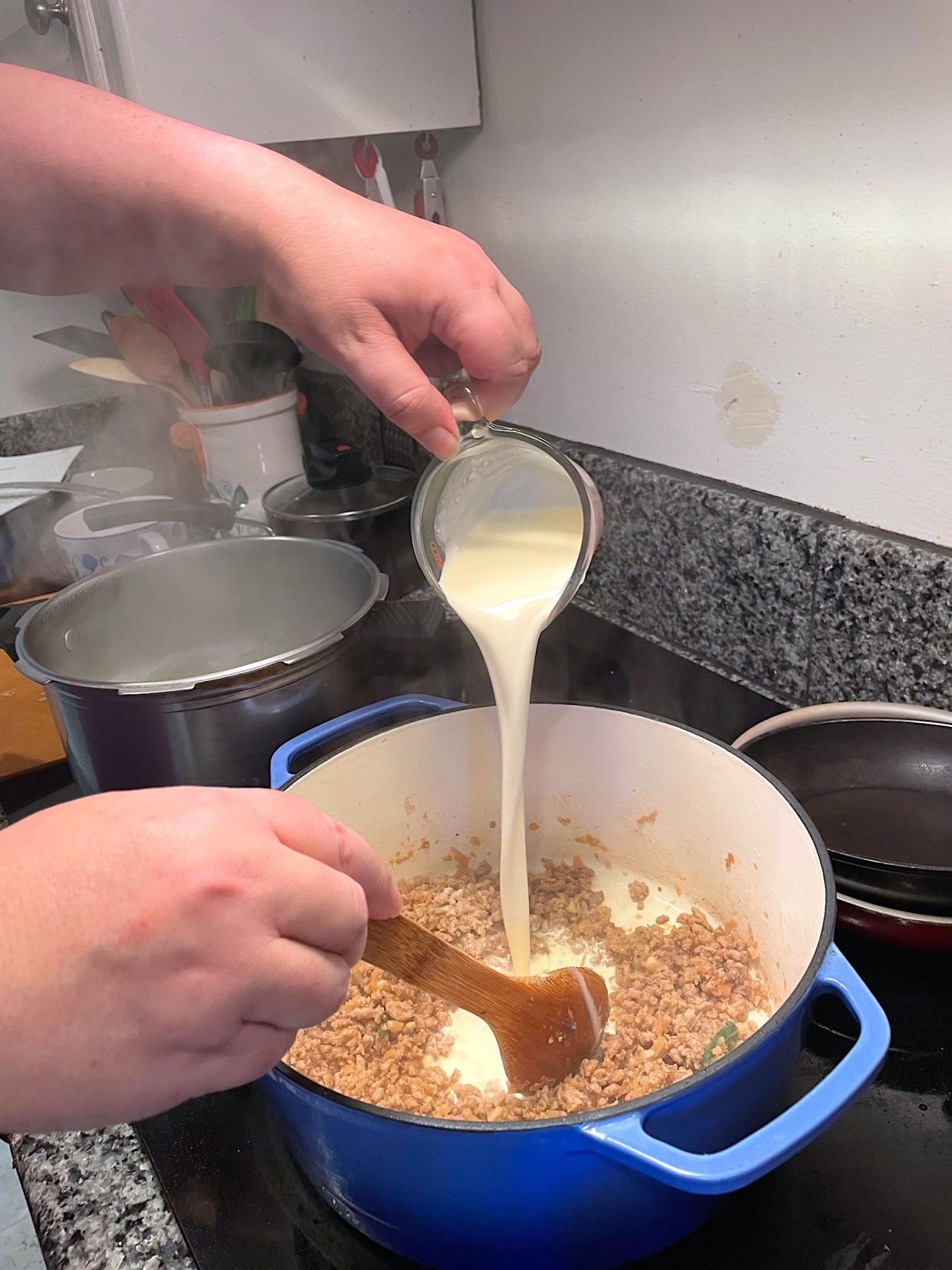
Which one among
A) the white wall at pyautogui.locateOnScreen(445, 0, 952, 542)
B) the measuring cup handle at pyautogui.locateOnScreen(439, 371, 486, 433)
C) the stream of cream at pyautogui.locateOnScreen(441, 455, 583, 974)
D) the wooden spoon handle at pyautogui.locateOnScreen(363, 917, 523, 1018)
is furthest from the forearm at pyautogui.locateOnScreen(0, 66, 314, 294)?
the wooden spoon handle at pyautogui.locateOnScreen(363, 917, 523, 1018)

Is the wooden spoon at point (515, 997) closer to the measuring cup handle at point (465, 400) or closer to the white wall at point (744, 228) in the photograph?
the measuring cup handle at point (465, 400)

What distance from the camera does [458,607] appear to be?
0.72 m

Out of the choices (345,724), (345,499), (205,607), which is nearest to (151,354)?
(345,499)

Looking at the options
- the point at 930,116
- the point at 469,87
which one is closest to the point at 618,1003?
the point at 930,116

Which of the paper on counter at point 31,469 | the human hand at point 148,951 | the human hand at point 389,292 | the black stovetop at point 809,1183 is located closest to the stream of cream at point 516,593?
the human hand at point 389,292

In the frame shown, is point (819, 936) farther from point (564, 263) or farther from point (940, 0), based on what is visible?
point (564, 263)

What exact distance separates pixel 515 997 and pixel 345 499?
2.33ft

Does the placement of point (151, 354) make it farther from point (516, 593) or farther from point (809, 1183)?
point (809, 1183)

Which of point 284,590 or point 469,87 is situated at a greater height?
point 469,87

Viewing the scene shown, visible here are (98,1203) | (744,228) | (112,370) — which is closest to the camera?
(98,1203)

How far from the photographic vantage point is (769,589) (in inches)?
35.9

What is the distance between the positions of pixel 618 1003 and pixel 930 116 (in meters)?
0.71

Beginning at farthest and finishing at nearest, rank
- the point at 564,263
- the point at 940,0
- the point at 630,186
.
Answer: the point at 564,263, the point at 630,186, the point at 940,0

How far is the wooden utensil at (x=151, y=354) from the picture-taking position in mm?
1409
